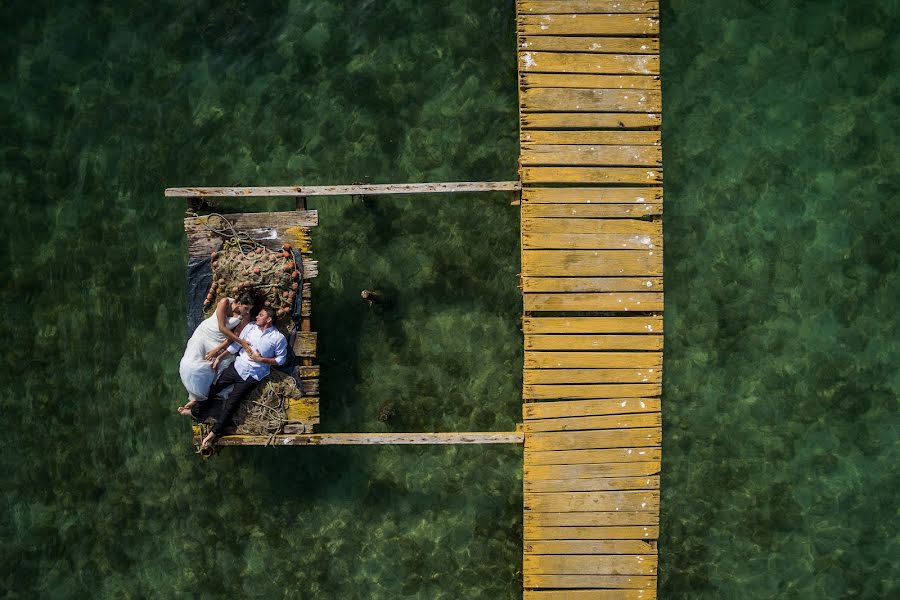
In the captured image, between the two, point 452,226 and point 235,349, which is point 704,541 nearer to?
point 452,226

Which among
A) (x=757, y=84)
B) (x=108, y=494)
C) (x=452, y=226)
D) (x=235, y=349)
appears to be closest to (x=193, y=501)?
(x=108, y=494)

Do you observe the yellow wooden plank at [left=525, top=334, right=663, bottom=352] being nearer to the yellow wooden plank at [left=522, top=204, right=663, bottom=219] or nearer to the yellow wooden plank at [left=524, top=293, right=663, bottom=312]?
the yellow wooden plank at [left=524, top=293, right=663, bottom=312]

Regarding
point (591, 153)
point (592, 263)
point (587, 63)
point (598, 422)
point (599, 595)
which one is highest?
point (587, 63)

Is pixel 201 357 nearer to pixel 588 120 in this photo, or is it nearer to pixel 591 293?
pixel 591 293

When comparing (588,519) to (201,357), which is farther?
(588,519)

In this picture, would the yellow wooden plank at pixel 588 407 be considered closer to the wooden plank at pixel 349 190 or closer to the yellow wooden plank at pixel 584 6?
the wooden plank at pixel 349 190

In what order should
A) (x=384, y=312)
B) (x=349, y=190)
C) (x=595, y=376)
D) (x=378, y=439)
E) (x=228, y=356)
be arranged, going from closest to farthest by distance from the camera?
(x=349, y=190) → (x=228, y=356) → (x=378, y=439) → (x=595, y=376) → (x=384, y=312)

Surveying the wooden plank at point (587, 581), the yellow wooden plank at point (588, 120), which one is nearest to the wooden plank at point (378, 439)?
the wooden plank at point (587, 581)

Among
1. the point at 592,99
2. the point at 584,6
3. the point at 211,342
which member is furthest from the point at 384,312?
the point at 584,6
